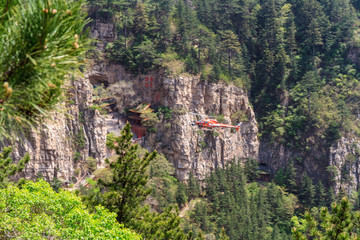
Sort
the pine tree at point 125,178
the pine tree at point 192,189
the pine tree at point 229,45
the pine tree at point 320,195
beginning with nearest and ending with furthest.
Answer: the pine tree at point 125,178 → the pine tree at point 192,189 → the pine tree at point 320,195 → the pine tree at point 229,45

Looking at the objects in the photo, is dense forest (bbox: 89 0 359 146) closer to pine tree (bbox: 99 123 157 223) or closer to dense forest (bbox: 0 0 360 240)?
dense forest (bbox: 0 0 360 240)

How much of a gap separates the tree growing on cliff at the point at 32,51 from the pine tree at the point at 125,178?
22.8 feet

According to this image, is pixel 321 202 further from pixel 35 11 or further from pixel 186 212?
pixel 35 11

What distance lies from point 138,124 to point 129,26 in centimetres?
933

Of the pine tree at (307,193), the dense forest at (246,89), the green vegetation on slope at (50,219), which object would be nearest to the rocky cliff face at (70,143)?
the dense forest at (246,89)

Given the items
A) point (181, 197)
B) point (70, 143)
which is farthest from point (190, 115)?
point (70, 143)

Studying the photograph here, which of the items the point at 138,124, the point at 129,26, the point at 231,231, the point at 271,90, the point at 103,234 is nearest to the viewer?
the point at 103,234

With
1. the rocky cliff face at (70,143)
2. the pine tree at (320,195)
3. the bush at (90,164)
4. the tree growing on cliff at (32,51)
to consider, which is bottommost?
the pine tree at (320,195)

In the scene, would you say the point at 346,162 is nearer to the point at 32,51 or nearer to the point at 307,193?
the point at 307,193

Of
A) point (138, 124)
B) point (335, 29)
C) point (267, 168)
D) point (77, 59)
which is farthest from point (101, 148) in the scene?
point (335, 29)

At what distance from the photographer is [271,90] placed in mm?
31953

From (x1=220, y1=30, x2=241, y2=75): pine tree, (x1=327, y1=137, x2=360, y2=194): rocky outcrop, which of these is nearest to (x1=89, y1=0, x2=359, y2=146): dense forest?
(x1=220, y1=30, x2=241, y2=75): pine tree

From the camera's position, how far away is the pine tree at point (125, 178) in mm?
9484

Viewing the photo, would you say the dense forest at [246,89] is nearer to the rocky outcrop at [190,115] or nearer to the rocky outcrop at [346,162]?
the rocky outcrop at [346,162]
